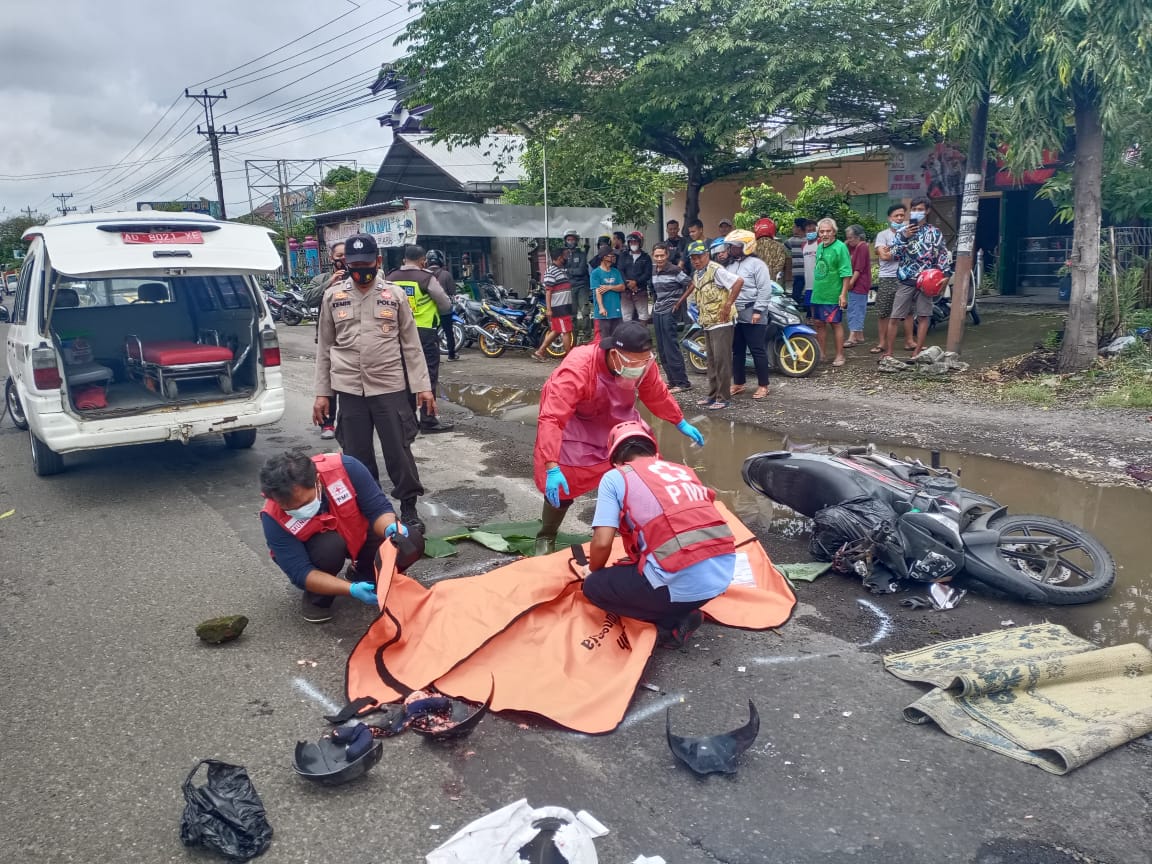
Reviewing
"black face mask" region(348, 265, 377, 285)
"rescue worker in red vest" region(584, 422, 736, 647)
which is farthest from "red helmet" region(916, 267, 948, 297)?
"rescue worker in red vest" region(584, 422, 736, 647)

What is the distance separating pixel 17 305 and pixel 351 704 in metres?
5.73

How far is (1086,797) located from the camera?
8.75 ft

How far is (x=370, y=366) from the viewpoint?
5.22 metres

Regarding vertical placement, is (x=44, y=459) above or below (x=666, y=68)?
below

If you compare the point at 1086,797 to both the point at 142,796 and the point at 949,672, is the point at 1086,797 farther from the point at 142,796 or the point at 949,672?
the point at 142,796

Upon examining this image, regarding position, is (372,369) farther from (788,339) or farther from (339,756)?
(788,339)

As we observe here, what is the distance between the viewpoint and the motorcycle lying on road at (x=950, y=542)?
4.07 metres

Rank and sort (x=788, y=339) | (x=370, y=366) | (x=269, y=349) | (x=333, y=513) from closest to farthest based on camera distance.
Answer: (x=333, y=513)
(x=370, y=366)
(x=269, y=349)
(x=788, y=339)

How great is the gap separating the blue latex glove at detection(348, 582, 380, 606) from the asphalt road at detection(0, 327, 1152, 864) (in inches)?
11.1

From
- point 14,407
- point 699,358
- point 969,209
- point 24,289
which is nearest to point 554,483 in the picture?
point 24,289

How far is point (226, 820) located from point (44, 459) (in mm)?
5485

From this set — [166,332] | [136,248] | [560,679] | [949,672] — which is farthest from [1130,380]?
[166,332]

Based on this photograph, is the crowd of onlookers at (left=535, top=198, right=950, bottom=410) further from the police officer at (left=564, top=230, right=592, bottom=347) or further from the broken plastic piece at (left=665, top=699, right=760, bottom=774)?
the broken plastic piece at (left=665, top=699, right=760, bottom=774)

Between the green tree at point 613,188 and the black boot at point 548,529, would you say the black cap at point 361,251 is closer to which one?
the black boot at point 548,529
